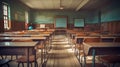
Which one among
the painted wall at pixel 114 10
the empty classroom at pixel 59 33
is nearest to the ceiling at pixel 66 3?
the empty classroom at pixel 59 33

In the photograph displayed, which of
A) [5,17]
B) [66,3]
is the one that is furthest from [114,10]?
[5,17]

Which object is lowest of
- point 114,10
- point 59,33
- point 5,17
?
point 59,33

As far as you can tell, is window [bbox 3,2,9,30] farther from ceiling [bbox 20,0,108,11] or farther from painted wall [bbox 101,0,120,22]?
painted wall [bbox 101,0,120,22]

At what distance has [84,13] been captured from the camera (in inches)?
784

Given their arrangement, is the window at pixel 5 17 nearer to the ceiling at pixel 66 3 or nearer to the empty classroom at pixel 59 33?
the empty classroom at pixel 59 33

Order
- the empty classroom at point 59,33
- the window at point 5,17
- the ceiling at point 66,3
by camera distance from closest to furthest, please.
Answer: the empty classroom at point 59,33 < the window at point 5,17 < the ceiling at point 66,3

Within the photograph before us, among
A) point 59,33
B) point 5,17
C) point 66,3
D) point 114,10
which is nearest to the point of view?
point 5,17

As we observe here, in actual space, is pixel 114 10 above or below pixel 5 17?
above

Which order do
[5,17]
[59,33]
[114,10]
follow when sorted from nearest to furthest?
1. [5,17]
2. [114,10]
3. [59,33]

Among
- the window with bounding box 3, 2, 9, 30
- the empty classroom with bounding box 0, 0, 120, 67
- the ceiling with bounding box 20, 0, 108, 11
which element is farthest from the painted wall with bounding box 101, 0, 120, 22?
the window with bounding box 3, 2, 9, 30

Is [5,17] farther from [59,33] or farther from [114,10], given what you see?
[59,33]

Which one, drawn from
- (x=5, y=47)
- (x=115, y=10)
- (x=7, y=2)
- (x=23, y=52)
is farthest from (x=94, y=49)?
(x=115, y=10)

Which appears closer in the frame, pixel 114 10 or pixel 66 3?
pixel 114 10

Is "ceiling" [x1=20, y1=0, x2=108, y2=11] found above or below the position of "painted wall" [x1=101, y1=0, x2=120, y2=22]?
above
